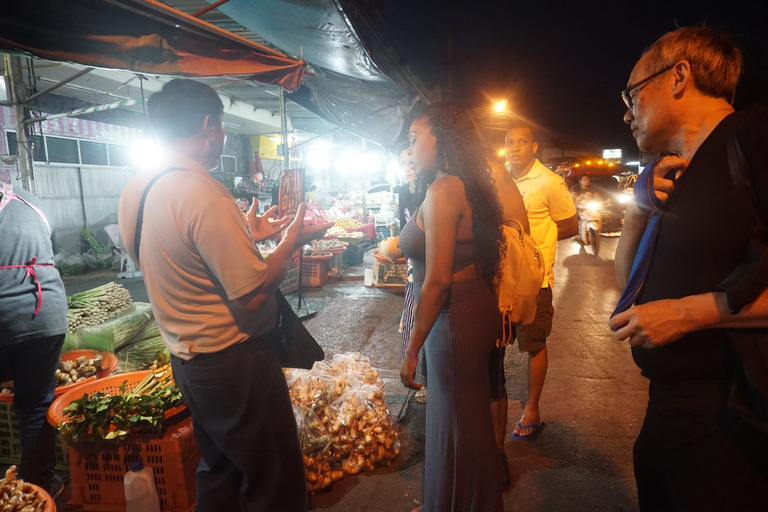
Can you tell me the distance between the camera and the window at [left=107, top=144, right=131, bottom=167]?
13.7 m

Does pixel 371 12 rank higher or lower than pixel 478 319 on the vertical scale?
higher

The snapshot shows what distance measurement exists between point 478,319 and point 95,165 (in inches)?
→ 569

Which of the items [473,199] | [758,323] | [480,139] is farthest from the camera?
[480,139]

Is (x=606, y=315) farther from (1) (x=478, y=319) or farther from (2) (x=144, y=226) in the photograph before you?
(2) (x=144, y=226)

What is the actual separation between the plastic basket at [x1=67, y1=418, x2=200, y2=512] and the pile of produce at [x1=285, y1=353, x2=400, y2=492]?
73 cm

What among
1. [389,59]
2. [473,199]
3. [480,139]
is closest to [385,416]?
[473,199]

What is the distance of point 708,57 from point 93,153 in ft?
50.6

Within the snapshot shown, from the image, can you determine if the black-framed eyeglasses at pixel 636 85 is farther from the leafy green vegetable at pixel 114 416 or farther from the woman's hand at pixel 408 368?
the leafy green vegetable at pixel 114 416

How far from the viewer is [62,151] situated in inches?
480

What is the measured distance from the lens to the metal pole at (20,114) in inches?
343

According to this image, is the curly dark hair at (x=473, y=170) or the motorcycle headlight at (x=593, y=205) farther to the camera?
the motorcycle headlight at (x=593, y=205)

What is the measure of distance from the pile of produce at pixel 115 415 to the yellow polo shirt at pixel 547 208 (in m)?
2.93

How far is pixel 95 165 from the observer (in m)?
13.1

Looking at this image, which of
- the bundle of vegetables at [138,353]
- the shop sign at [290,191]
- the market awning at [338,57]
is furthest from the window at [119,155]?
the bundle of vegetables at [138,353]
